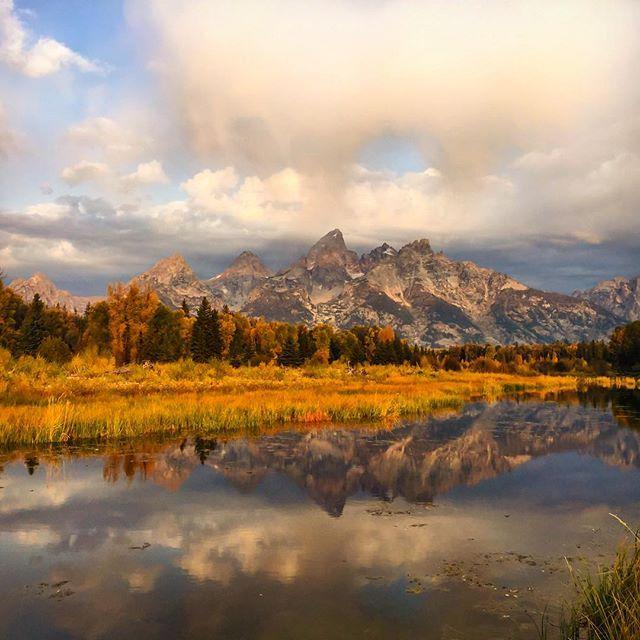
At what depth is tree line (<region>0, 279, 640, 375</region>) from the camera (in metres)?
76.6

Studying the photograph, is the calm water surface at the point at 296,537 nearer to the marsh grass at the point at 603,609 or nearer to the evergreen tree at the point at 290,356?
the marsh grass at the point at 603,609

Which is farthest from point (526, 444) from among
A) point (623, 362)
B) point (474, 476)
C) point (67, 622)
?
point (623, 362)

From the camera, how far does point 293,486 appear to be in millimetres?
20453

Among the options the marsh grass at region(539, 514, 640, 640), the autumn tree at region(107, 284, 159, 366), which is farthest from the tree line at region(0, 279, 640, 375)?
the marsh grass at region(539, 514, 640, 640)

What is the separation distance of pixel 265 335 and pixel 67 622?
165814 mm

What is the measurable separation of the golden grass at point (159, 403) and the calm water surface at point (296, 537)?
2.70m

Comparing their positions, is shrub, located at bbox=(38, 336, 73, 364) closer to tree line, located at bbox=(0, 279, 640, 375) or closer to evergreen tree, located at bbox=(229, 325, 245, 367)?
tree line, located at bbox=(0, 279, 640, 375)

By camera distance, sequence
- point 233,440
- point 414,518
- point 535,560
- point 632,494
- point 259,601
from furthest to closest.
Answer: point 233,440 → point 632,494 → point 414,518 → point 535,560 → point 259,601

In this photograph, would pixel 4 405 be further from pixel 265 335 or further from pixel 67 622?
pixel 265 335

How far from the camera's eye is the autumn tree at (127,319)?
74.9 meters

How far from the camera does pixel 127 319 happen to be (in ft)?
252

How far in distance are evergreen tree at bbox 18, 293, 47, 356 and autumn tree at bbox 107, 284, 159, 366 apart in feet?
77.0

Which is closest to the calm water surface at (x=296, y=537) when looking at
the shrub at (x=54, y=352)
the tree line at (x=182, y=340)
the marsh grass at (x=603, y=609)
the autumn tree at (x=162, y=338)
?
the marsh grass at (x=603, y=609)

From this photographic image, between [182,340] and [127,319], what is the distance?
4459 cm
